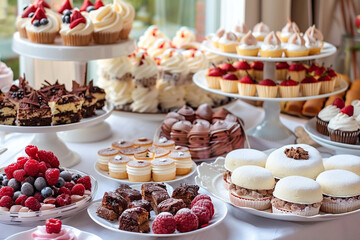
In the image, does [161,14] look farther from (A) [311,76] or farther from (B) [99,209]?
(B) [99,209]

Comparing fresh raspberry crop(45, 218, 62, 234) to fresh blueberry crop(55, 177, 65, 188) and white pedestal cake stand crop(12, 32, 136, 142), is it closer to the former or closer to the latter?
fresh blueberry crop(55, 177, 65, 188)

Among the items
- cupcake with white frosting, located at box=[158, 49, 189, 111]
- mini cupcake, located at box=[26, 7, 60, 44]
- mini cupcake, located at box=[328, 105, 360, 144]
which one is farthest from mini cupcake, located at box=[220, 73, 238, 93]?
mini cupcake, located at box=[26, 7, 60, 44]

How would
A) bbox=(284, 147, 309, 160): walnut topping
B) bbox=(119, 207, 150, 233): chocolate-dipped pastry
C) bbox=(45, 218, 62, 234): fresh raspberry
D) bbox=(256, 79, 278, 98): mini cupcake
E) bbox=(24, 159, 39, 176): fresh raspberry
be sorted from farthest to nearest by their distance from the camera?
bbox=(256, 79, 278, 98): mini cupcake < bbox=(284, 147, 309, 160): walnut topping < bbox=(24, 159, 39, 176): fresh raspberry < bbox=(119, 207, 150, 233): chocolate-dipped pastry < bbox=(45, 218, 62, 234): fresh raspberry

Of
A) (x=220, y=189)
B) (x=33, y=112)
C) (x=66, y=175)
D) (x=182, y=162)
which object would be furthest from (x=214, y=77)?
(x=66, y=175)

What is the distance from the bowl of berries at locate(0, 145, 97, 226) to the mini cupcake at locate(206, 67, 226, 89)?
0.87 m

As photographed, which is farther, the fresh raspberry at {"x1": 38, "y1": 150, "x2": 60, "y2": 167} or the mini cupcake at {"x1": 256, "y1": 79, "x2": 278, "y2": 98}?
the mini cupcake at {"x1": 256, "y1": 79, "x2": 278, "y2": 98}

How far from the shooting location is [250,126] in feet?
8.30

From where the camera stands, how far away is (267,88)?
2.15 metres

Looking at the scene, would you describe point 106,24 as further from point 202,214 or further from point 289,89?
point 202,214

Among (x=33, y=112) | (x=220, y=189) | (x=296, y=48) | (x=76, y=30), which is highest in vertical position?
(x=76, y=30)

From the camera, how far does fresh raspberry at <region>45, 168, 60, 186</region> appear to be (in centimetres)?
148

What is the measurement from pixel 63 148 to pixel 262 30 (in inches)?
45.4

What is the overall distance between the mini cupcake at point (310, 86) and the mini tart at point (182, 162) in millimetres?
690

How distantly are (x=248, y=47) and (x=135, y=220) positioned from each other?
1.10 metres
